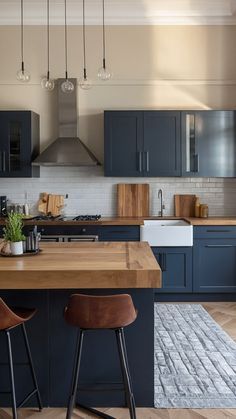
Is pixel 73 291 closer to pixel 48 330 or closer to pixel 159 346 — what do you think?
pixel 48 330

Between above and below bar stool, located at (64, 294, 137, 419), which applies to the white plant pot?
above

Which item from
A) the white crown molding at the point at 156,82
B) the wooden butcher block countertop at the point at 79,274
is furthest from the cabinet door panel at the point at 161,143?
the wooden butcher block countertop at the point at 79,274

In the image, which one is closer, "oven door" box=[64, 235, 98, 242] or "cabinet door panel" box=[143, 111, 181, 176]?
"oven door" box=[64, 235, 98, 242]

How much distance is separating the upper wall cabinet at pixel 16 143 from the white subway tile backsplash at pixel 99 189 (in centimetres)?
45

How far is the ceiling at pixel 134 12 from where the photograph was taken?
580 cm

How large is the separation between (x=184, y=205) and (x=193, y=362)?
2841mm

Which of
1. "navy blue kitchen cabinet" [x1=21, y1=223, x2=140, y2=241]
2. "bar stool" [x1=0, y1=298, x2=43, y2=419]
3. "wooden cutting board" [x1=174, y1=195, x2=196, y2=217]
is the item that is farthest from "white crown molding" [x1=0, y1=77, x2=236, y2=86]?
"bar stool" [x1=0, y1=298, x2=43, y2=419]

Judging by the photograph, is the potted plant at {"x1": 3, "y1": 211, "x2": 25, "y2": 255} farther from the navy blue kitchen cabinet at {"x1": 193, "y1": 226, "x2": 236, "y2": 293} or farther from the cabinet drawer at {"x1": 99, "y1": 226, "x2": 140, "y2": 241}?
the navy blue kitchen cabinet at {"x1": 193, "y1": 226, "x2": 236, "y2": 293}

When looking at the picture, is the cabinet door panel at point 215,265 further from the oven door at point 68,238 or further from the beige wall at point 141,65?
the beige wall at point 141,65

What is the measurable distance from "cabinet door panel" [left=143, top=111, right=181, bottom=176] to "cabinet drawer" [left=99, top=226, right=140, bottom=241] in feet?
2.68

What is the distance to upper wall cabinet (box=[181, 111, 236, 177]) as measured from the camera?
18.8 ft

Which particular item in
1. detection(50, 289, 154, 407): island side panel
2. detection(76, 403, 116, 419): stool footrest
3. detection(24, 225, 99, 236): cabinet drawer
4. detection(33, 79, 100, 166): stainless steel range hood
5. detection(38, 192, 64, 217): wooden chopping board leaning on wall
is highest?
detection(33, 79, 100, 166): stainless steel range hood

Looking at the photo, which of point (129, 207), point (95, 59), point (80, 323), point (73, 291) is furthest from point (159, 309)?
point (95, 59)

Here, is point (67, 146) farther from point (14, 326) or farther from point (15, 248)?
point (14, 326)
